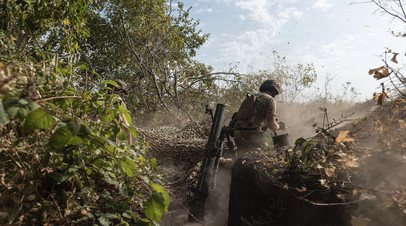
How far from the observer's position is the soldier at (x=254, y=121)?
455 cm

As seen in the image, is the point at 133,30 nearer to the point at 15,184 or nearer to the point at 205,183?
the point at 205,183

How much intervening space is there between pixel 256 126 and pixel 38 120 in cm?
401

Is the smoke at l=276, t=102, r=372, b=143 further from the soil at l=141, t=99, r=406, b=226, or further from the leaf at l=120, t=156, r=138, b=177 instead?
the leaf at l=120, t=156, r=138, b=177

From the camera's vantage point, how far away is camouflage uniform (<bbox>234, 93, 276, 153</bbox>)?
454 cm

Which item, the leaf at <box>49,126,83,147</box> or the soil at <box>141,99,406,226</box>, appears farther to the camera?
the soil at <box>141,99,406,226</box>

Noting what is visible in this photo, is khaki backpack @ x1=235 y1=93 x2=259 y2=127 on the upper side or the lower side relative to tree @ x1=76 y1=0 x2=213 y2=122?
lower

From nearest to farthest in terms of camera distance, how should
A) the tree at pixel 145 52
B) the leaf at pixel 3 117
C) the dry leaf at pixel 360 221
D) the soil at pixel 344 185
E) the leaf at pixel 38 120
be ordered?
the leaf at pixel 3 117 < the leaf at pixel 38 120 < the soil at pixel 344 185 < the dry leaf at pixel 360 221 < the tree at pixel 145 52

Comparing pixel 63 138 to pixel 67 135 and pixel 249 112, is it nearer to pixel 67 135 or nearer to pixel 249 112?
pixel 67 135

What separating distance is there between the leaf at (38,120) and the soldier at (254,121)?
3.76 metres

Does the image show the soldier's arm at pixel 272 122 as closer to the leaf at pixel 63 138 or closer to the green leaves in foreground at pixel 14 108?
the leaf at pixel 63 138

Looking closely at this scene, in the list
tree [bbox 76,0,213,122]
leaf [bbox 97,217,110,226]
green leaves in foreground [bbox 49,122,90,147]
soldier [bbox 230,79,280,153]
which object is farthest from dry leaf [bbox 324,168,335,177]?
tree [bbox 76,0,213,122]

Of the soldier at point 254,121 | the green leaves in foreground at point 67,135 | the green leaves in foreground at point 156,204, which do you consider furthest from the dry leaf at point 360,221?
the soldier at point 254,121

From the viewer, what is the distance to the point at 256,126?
4578 mm

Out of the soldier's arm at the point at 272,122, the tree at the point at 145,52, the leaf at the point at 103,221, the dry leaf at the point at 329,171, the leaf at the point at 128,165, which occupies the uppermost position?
the tree at the point at 145,52
